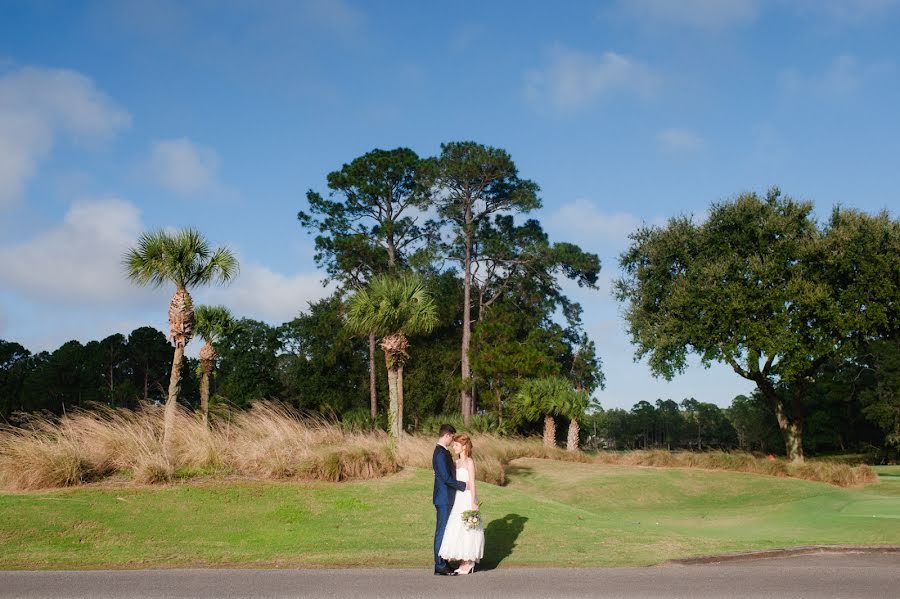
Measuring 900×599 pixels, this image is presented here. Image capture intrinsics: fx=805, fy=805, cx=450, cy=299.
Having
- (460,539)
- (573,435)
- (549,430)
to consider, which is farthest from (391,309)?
(549,430)

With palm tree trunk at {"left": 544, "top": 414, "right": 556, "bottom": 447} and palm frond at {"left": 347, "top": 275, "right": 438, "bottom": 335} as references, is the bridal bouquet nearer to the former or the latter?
palm frond at {"left": 347, "top": 275, "right": 438, "bottom": 335}

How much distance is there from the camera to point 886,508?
68.0 feet

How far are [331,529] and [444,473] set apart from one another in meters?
3.84

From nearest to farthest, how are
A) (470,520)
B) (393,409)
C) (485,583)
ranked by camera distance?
(485,583) → (470,520) → (393,409)

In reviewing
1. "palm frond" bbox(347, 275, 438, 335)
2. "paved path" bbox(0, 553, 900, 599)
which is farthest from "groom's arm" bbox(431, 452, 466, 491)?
"palm frond" bbox(347, 275, 438, 335)

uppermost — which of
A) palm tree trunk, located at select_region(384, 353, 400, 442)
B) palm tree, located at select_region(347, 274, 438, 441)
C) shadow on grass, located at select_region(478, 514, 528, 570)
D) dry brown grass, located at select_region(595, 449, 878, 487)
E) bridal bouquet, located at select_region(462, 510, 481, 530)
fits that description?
palm tree, located at select_region(347, 274, 438, 441)

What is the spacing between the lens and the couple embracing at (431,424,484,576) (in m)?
11.0

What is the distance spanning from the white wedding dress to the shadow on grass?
2.36ft

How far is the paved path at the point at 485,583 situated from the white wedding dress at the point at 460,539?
0.31 m

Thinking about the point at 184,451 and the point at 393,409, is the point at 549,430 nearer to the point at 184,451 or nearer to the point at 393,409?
the point at 393,409

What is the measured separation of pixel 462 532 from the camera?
36.2 ft

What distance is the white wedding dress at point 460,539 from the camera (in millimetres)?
10906

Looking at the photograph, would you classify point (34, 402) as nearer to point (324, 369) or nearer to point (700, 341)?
point (324, 369)

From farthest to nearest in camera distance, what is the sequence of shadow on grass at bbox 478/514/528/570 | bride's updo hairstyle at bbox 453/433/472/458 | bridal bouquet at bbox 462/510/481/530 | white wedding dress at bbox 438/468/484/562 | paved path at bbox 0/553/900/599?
shadow on grass at bbox 478/514/528/570 < bride's updo hairstyle at bbox 453/433/472/458 < bridal bouquet at bbox 462/510/481/530 < white wedding dress at bbox 438/468/484/562 < paved path at bbox 0/553/900/599
